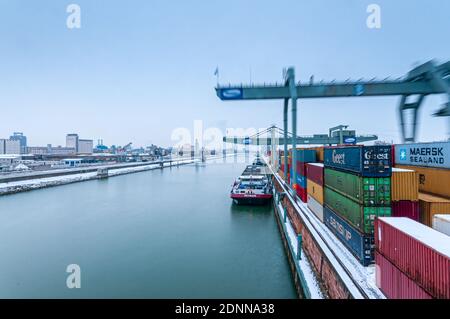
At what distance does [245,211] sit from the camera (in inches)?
819

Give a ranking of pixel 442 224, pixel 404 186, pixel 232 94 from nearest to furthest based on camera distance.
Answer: pixel 442 224, pixel 404 186, pixel 232 94

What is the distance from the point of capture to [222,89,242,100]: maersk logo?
1692 cm

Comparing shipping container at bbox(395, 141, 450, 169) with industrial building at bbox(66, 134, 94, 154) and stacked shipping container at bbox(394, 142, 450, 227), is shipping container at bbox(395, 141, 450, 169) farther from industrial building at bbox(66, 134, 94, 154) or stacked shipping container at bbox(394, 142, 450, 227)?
industrial building at bbox(66, 134, 94, 154)

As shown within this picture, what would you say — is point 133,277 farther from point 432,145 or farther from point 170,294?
point 432,145

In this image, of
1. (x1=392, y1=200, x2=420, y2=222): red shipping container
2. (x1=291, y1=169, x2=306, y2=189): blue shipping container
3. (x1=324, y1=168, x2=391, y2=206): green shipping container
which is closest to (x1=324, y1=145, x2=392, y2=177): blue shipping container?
(x1=324, y1=168, x2=391, y2=206): green shipping container

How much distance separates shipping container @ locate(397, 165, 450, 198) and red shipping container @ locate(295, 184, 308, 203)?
754 centimetres

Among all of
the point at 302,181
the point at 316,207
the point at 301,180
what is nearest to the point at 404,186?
the point at 316,207

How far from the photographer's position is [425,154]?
32.2 feet

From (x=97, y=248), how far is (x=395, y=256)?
43.6 feet

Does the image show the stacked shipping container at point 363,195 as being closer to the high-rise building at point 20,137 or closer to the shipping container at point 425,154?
the shipping container at point 425,154

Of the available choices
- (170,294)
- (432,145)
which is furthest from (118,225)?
(432,145)

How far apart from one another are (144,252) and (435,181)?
13265 millimetres

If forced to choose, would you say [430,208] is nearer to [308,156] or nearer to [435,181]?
[435,181]

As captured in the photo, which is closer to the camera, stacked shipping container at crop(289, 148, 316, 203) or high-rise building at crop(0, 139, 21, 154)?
stacked shipping container at crop(289, 148, 316, 203)
